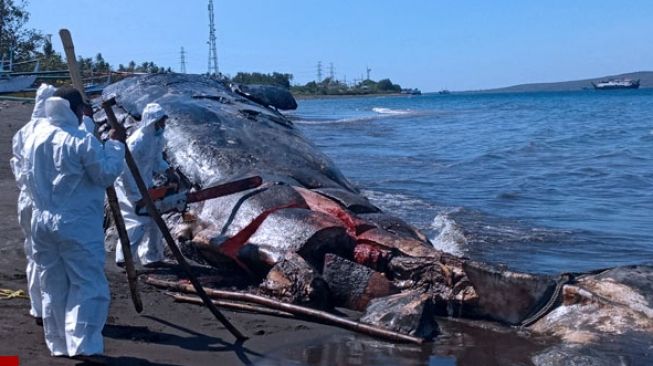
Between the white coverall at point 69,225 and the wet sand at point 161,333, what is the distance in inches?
10.2

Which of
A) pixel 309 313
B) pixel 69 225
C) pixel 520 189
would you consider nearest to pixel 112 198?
pixel 69 225

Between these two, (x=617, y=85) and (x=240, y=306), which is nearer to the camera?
(x=240, y=306)

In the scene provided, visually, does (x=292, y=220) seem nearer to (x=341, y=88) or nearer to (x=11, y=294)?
(x=11, y=294)

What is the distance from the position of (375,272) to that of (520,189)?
1171cm

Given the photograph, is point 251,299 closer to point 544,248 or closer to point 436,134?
point 544,248

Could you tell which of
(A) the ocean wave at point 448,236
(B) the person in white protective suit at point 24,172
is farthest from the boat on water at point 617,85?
(B) the person in white protective suit at point 24,172

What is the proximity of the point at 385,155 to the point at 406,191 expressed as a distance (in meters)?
8.56

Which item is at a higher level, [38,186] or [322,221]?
[38,186]

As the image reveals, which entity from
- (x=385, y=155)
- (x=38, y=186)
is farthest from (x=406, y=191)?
(x=38, y=186)

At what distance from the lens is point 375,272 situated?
8031 mm

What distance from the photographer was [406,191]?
18.9 m

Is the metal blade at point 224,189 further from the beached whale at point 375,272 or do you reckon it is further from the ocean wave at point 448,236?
the ocean wave at point 448,236

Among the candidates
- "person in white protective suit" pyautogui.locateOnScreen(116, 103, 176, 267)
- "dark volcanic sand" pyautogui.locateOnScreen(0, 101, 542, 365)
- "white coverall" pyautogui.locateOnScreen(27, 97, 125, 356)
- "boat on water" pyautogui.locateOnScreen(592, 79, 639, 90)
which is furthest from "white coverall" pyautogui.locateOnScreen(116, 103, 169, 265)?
"boat on water" pyautogui.locateOnScreen(592, 79, 639, 90)

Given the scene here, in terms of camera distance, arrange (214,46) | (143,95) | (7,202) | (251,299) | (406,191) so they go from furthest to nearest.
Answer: (214,46) → (406,191) → (143,95) → (7,202) → (251,299)
